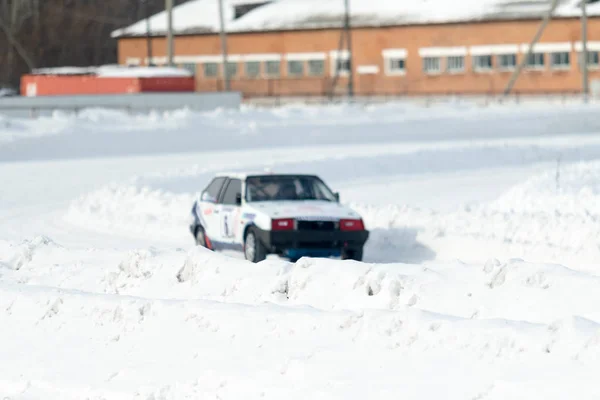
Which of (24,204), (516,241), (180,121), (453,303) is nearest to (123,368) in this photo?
(453,303)

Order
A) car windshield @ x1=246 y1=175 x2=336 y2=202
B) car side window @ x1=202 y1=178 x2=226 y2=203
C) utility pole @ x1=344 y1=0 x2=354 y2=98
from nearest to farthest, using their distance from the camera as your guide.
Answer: car windshield @ x1=246 y1=175 x2=336 y2=202 < car side window @ x1=202 y1=178 x2=226 y2=203 < utility pole @ x1=344 y1=0 x2=354 y2=98

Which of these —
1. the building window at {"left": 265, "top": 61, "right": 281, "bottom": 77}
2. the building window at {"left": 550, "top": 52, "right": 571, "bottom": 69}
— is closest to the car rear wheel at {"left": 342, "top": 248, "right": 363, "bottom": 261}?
the building window at {"left": 550, "top": 52, "right": 571, "bottom": 69}

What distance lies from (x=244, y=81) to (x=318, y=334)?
84383mm

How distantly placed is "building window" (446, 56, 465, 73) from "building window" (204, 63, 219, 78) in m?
18.1

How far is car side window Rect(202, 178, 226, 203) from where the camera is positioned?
19.9 meters

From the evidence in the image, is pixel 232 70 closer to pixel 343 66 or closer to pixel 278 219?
pixel 343 66

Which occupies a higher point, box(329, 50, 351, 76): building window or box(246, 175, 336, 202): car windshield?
box(329, 50, 351, 76): building window

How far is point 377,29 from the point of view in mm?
86625

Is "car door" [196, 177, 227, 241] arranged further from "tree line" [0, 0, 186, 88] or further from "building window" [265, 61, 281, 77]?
"tree line" [0, 0, 186, 88]

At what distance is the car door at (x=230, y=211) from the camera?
1873 cm

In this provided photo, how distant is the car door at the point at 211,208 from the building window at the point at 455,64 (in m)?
64.9

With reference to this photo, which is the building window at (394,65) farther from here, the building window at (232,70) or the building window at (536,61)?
the building window at (232,70)

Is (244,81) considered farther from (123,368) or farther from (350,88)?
(123,368)

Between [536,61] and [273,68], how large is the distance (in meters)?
19.7
